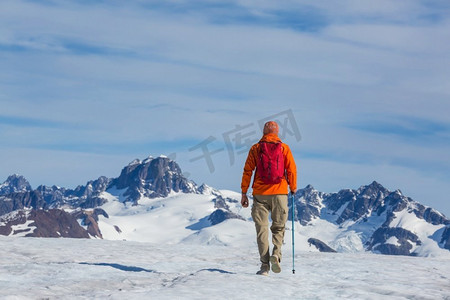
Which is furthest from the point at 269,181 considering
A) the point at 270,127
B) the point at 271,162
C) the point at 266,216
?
the point at 270,127

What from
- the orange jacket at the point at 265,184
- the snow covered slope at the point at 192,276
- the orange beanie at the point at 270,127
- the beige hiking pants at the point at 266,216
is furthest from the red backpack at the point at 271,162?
the snow covered slope at the point at 192,276

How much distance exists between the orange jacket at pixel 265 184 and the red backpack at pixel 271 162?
5.6 inches

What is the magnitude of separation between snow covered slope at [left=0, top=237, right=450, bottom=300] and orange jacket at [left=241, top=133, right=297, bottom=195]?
7.15 feet

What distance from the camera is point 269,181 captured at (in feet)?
51.2

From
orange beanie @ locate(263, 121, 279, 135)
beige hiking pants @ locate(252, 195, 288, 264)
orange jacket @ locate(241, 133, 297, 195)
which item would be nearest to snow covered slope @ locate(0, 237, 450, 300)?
beige hiking pants @ locate(252, 195, 288, 264)

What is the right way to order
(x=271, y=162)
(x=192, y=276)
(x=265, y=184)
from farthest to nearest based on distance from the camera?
(x=265, y=184) < (x=271, y=162) < (x=192, y=276)

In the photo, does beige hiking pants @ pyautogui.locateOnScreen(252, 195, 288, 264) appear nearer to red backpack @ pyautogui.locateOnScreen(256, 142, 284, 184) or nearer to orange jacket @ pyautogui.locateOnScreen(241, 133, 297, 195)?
orange jacket @ pyautogui.locateOnScreen(241, 133, 297, 195)

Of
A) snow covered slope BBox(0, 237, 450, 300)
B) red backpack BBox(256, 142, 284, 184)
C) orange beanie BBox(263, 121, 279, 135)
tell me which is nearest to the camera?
snow covered slope BBox(0, 237, 450, 300)

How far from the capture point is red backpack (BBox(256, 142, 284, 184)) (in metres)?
15.5

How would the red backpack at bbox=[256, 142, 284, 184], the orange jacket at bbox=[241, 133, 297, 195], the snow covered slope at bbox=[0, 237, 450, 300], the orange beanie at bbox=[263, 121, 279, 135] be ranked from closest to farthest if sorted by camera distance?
the snow covered slope at bbox=[0, 237, 450, 300] < the red backpack at bbox=[256, 142, 284, 184] < the orange jacket at bbox=[241, 133, 297, 195] < the orange beanie at bbox=[263, 121, 279, 135]

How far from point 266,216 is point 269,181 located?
0.94 meters

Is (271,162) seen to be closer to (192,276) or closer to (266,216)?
(266,216)

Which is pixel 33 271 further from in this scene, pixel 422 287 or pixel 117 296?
pixel 422 287

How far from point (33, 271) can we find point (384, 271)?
32.1ft
